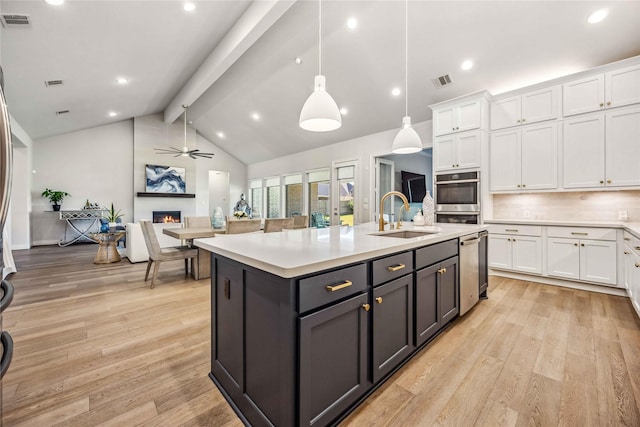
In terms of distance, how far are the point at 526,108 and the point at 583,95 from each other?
0.58 metres

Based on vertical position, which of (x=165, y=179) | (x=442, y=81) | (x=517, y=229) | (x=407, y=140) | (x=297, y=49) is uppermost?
(x=297, y=49)

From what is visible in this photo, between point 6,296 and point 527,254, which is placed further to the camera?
point 527,254

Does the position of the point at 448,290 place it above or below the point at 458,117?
below

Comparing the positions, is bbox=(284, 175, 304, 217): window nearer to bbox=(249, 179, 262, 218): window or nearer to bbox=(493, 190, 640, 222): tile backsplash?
bbox=(249, 179, 262, 218): window

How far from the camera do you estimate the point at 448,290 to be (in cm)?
226

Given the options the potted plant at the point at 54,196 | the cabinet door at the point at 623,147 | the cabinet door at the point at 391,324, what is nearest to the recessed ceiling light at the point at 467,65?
the cabinet door at the point at 623,147

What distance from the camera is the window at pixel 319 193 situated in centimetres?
757

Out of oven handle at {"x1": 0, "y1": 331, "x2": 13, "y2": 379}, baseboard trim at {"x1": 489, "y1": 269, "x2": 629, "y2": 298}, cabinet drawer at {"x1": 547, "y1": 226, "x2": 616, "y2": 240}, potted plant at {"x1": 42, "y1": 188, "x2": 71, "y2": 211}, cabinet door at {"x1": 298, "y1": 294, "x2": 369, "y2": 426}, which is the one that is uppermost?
potted plant at {"x1": 42, "y1": 188, "x2": 71, "y2": 211}

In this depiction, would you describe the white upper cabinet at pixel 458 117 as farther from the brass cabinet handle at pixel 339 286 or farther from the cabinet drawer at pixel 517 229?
the brass cabinet handle at pixel 339 286

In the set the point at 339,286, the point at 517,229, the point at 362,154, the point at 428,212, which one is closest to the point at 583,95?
the point at 517,229

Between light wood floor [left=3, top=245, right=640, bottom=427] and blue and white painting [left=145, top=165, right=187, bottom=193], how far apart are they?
590 centimetres

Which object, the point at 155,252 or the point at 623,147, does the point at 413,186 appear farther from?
the point at 155,252

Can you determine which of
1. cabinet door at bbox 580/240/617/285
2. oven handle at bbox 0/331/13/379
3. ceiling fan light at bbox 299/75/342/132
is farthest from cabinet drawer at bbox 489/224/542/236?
oven handle at bbox 0/331/13/379

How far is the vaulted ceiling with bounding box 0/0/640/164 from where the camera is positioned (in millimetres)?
3098
